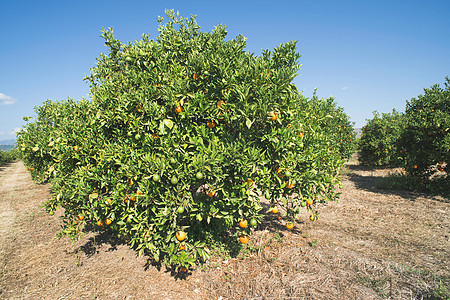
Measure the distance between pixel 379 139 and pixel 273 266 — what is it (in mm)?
13320

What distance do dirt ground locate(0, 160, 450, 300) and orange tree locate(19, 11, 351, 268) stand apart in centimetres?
66

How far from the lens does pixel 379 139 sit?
539 inches

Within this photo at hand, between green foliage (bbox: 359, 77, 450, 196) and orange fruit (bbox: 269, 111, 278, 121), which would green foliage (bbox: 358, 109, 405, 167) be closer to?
green foliage (bbox: 359, 77, 450, 196)

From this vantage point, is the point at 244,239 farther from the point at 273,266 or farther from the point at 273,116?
the point at 273,116

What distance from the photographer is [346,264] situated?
379 centimetres

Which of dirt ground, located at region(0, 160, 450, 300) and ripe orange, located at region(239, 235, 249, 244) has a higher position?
ripe orange, located at region(239, 235, 249, 244)

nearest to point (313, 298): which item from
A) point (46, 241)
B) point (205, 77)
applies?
point (205, 77)

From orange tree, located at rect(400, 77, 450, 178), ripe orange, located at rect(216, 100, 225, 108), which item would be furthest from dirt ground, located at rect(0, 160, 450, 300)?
ripe orange, located at rect(216, 100, 225, 108)

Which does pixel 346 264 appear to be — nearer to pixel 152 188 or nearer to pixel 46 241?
pixel 152 188

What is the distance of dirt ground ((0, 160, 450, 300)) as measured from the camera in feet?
10.9

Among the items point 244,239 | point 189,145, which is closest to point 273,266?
point 244,239

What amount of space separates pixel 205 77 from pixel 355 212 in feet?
19.7

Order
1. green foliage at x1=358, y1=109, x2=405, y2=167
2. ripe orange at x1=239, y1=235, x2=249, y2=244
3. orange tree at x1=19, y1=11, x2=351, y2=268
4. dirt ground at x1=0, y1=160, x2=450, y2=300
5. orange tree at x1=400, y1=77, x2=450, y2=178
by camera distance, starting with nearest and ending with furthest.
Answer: orange tree at x1=19, y1=11, x2=351, y2=268
dirt ground at x1=0, y1=160, x2=450, y2=300
ripe orange at x1=239, y1=235, x2=249, y2=244
orange tree at x1=400, y1=77, x2=450, y2=178
green foliage at x1=358, y1=109, x2=405, y2=167

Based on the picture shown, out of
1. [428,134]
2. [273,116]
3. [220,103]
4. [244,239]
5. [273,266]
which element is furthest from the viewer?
[428,134]
